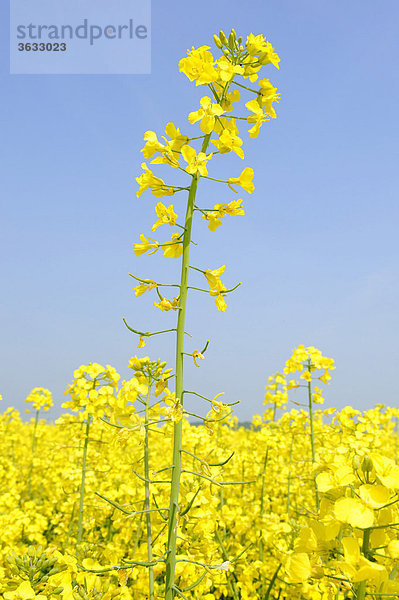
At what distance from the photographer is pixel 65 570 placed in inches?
78.9

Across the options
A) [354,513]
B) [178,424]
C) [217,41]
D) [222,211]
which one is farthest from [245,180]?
[354,513]

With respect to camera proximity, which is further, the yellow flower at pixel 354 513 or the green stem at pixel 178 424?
the green stem at pixel 178 424

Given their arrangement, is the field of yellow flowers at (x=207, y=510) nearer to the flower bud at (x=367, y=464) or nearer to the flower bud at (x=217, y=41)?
the flower bud at (x=367, y=464)

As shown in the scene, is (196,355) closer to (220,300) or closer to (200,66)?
(220,300)

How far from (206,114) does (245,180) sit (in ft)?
1.23

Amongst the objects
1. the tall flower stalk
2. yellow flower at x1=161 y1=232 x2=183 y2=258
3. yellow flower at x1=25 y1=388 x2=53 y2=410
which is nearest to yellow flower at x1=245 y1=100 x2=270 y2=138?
the tall flower stalk

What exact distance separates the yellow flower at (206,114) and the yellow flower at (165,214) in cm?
41

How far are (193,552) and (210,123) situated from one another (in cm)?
269

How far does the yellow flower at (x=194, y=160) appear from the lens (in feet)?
6.22

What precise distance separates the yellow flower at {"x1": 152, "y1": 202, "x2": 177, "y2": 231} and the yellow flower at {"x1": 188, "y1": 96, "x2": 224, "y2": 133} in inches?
16.3

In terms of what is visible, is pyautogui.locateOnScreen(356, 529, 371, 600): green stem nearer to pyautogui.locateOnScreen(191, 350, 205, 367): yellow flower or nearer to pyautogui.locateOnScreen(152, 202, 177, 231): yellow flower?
pyautogui.locateOnScreen(191, 350, 205, 367): yellow flower

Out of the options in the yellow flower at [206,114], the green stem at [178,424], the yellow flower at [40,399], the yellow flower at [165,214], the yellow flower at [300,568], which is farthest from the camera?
the yellow flower at [40,399]

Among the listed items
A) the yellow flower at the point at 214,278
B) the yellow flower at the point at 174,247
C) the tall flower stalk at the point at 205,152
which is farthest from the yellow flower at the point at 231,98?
the yellow flower at the point at 214,278

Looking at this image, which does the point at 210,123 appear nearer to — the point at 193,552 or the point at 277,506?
the point at 193,552
